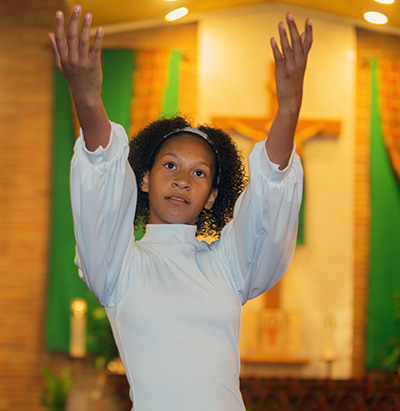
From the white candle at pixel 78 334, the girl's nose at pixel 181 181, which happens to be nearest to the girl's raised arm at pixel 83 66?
the girl's nose at pixel 181 181

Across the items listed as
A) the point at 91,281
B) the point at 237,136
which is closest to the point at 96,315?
the point at 237,136

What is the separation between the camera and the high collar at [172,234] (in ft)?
5.63

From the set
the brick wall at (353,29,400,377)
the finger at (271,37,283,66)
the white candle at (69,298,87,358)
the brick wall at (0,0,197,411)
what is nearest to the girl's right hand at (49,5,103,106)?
the finger at (271,37,283,66)

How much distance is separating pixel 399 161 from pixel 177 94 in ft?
6.65

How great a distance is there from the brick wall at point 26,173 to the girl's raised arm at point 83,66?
505 centimetres

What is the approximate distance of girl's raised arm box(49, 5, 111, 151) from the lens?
1375 mm

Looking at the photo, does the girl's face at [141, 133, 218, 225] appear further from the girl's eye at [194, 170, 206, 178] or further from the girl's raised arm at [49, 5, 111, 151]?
the girl's raised arm at [49, 5, 111, 151]

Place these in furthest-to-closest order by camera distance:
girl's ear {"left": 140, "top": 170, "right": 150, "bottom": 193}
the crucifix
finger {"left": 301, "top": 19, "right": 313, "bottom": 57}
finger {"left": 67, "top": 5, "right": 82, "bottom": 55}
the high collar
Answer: the crucifix, girl's ear {"left": 140, "top": 170, "right": 150, "bottom": 193}, the high collar, finger {"left": 301, "top": 19, "right": 313, "bottom": 57}, finger {"left": 67, "top": 5, "right": 82, "bottom": 55}

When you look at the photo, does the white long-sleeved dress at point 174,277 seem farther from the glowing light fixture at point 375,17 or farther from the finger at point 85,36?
the glowing light fixture at point 375,17

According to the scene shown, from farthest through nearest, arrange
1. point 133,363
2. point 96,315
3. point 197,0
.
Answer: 1. point 197,0
2. point 96,315
3. point 133,363

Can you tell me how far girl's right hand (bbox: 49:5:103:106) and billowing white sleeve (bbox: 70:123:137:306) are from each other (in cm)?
11

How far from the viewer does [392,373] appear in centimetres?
597

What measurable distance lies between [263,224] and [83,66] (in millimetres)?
516

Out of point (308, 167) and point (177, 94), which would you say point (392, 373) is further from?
point (177, 94)
